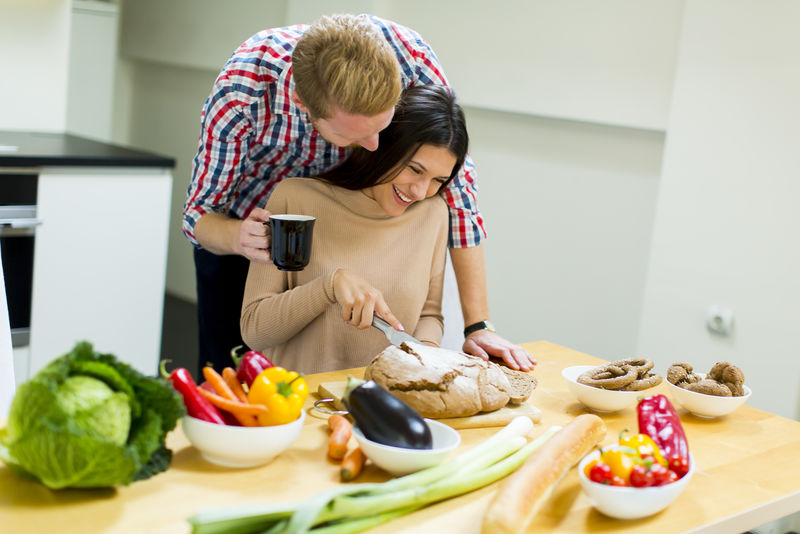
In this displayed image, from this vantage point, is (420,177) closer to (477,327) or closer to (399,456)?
(477,327)

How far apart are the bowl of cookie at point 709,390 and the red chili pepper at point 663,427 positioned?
27cm

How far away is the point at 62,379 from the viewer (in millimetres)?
1141

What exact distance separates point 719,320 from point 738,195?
1.41 feet

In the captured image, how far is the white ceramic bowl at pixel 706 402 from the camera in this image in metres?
1.70

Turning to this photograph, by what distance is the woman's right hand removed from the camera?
180cm

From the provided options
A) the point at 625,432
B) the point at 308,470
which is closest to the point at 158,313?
the point at 308,470

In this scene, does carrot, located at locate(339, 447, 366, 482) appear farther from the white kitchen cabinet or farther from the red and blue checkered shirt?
the white kitchen cabinet

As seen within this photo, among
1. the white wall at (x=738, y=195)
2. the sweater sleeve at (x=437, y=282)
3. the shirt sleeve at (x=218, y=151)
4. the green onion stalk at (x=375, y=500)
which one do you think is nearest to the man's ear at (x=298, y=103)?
the shirt sleeve at (x=218, y=151)

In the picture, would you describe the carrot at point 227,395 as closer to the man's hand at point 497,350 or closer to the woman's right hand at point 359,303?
the woman's right hand at point 359,303

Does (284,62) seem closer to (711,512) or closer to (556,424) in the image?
(556,424)

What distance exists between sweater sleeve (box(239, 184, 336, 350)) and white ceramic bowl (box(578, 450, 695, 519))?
2.60 feet

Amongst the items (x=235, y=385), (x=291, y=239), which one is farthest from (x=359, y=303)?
(x=235, y=385)

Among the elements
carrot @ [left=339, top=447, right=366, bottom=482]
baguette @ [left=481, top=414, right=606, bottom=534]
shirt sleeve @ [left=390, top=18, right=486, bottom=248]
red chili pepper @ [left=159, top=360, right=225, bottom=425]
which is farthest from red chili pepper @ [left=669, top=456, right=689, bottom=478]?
shirt sleeve @ [left=390, top=18, right=486, bottom=248]

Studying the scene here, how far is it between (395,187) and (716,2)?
154cm
